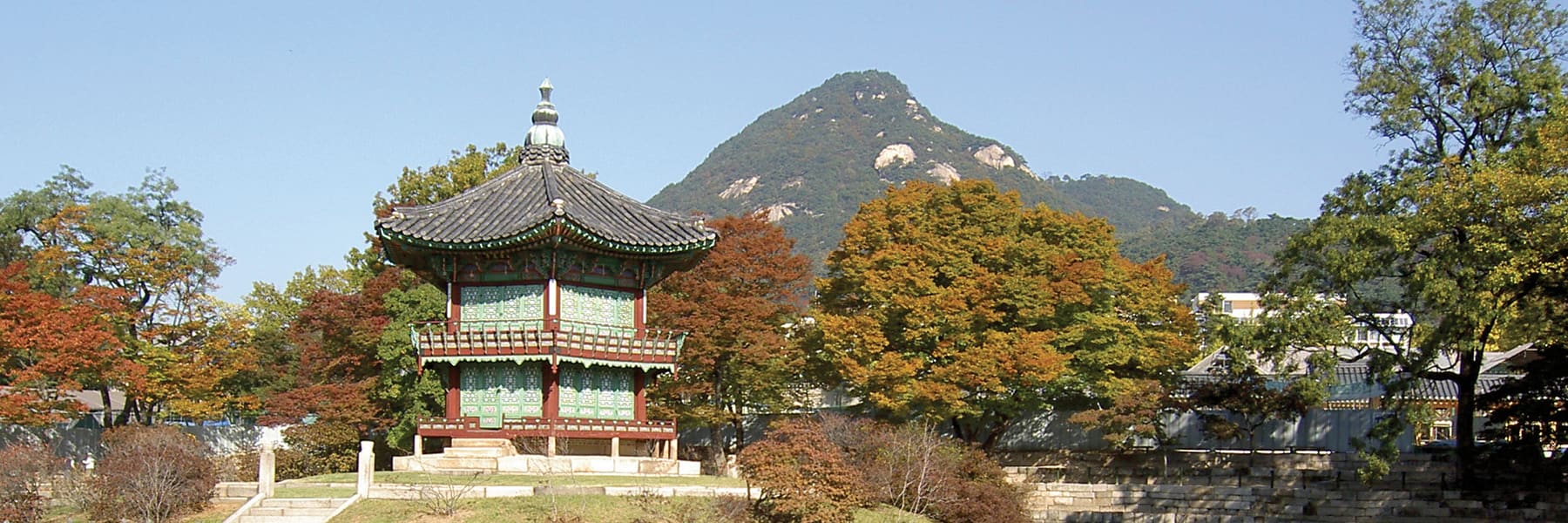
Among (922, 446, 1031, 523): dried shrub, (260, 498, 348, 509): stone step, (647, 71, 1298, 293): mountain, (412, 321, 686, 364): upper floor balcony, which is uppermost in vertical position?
(647, 71, 1298, 293): mountain

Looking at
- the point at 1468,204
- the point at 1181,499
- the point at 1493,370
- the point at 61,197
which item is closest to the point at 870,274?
the point at 1181,499

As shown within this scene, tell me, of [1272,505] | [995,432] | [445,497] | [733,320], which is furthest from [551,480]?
[1272,505]

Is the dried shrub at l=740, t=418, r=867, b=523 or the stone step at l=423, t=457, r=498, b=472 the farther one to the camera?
the stone step at l=423, t=457, r=498, b=472

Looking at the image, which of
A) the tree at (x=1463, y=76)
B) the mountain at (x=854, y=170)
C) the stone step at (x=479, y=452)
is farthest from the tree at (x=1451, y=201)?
the mountain at (x=854, y=170)

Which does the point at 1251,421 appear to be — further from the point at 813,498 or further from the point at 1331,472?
the point at 813,498

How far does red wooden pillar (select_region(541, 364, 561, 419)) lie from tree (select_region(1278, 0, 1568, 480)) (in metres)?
16.8

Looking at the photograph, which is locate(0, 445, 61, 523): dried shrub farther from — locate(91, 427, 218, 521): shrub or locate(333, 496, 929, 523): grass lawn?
locate(333, 496, 929, 523): grass lawn

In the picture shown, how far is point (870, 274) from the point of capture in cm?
4075

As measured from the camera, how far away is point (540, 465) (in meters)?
30.8

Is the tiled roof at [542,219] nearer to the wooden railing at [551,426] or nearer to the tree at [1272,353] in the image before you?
the wooden railing at [551,426]

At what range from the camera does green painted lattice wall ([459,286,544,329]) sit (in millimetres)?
32281

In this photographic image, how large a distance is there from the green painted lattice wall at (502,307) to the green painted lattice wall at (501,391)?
84 cm

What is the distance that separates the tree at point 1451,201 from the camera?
1201 inches

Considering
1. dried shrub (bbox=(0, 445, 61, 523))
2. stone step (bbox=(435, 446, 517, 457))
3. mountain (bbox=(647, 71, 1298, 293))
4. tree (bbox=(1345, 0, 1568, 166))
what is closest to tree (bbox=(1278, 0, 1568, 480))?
tree (bbox=(1345, 0, 1568, 166))
